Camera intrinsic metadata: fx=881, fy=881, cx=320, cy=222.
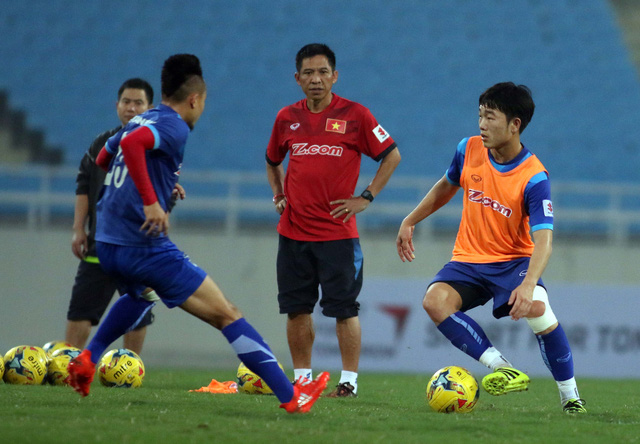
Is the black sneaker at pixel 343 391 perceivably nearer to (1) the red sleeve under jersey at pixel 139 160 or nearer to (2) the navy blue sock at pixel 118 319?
(2) the navy blue sock at pixel 118 319

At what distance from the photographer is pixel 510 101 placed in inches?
216

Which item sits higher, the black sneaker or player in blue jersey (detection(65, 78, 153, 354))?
player in blue jersey (detection(65, 78, 153, 354))

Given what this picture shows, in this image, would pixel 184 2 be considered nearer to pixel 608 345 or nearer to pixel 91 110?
pixel 91 110

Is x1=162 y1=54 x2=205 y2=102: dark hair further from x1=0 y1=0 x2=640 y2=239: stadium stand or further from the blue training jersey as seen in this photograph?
x1=0 y1=0 x2=640 y2=239: stadium stand

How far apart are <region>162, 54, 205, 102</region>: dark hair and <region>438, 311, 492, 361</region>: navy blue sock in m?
2.08

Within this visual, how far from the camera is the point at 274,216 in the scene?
1325 cm

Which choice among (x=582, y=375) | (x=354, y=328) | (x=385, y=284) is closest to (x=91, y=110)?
(x=385, y=284)

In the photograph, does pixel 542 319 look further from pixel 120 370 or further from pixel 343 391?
pixel 120 370

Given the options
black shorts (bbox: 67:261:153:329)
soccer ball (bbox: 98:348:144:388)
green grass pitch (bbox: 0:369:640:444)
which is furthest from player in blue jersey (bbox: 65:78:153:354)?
green grass pitch (bbox: 0:369:640:444)

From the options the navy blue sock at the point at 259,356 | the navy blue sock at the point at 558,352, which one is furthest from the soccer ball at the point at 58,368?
the navy blue sock at the point at 558,352

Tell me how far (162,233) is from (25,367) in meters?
2.32

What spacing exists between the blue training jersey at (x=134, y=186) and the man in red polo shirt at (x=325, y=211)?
1.59m

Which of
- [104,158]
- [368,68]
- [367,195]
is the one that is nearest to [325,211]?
[367,195]

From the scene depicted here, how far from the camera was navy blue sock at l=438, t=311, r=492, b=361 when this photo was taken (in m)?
5.33
